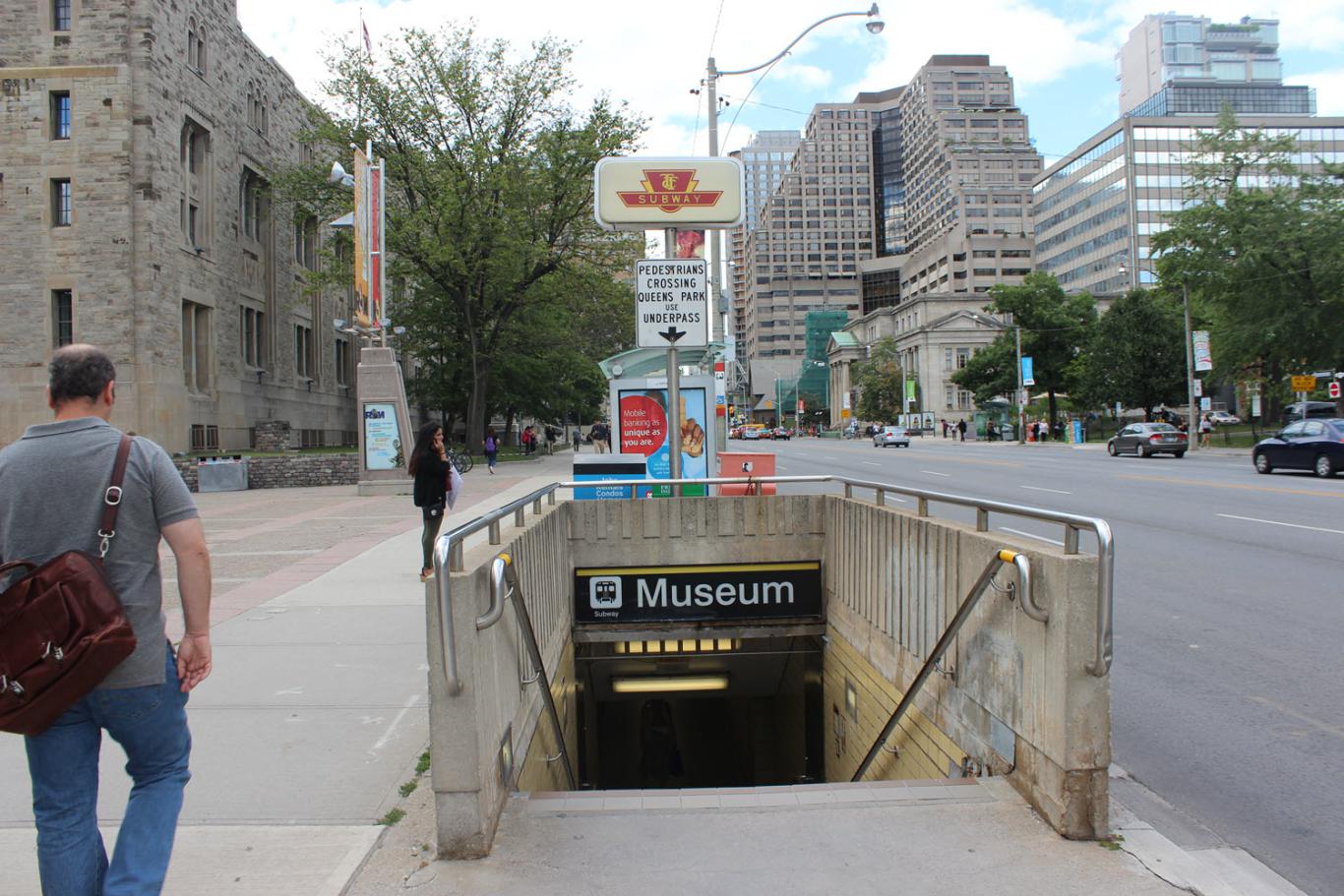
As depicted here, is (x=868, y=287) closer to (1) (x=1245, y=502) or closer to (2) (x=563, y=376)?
(2) (x=563, y=376)

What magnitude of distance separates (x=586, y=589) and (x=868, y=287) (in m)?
188

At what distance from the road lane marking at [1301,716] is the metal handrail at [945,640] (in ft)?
6.70

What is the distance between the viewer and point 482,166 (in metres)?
37.9

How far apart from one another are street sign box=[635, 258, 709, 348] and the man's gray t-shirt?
7157 millimetres

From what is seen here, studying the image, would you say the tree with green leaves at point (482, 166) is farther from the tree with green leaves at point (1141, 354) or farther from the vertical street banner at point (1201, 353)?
the tree with green leaves at point (1141, 354)

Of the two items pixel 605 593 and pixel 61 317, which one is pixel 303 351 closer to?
pixel 61 317

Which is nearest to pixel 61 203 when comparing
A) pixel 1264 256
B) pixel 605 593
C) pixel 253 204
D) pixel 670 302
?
pixel 253 204

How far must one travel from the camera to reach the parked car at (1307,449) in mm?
23297

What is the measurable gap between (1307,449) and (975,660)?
23457 millimetres

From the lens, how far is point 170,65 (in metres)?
34.8

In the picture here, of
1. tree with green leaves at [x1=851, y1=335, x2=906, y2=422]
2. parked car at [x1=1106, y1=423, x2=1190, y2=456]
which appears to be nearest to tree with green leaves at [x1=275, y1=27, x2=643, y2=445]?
parked car at [x1=1106, y1=423, x2=1190, y2=456]

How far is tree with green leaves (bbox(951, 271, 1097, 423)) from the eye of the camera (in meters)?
74.7

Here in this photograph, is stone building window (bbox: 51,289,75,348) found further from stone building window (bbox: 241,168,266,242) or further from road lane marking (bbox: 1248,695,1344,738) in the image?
road lane marking (bbox: 1248,695,1344,738)

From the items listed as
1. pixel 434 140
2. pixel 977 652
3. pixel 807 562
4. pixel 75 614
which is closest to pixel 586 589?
pixel 807 562
